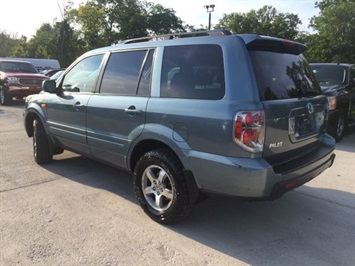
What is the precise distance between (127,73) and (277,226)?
2.33 metres

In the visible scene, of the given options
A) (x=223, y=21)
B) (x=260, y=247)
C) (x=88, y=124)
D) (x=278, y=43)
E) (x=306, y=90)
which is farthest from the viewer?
(x=223, y=21)

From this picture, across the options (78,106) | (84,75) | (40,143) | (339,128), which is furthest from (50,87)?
(339,128)

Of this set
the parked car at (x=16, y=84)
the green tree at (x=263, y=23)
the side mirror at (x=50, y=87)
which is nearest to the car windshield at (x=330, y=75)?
the side mirror at (x=50, y=87)

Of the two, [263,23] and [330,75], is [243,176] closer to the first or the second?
[330,75]

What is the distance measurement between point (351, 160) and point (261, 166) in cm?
413

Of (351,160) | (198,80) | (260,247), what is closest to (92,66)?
(198,80)

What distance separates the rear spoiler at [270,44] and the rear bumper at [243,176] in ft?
3.40

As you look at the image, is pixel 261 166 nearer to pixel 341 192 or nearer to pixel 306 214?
pixel 306 214

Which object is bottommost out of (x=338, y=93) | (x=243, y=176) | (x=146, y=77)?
(x=243, y=176)

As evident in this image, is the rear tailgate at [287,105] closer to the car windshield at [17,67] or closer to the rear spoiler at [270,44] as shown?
the rear spoiler at [270,44]

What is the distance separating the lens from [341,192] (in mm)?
4613

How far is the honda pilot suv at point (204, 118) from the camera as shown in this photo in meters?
2.93

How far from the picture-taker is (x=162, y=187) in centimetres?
355

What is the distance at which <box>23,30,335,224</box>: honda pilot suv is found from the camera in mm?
2928
